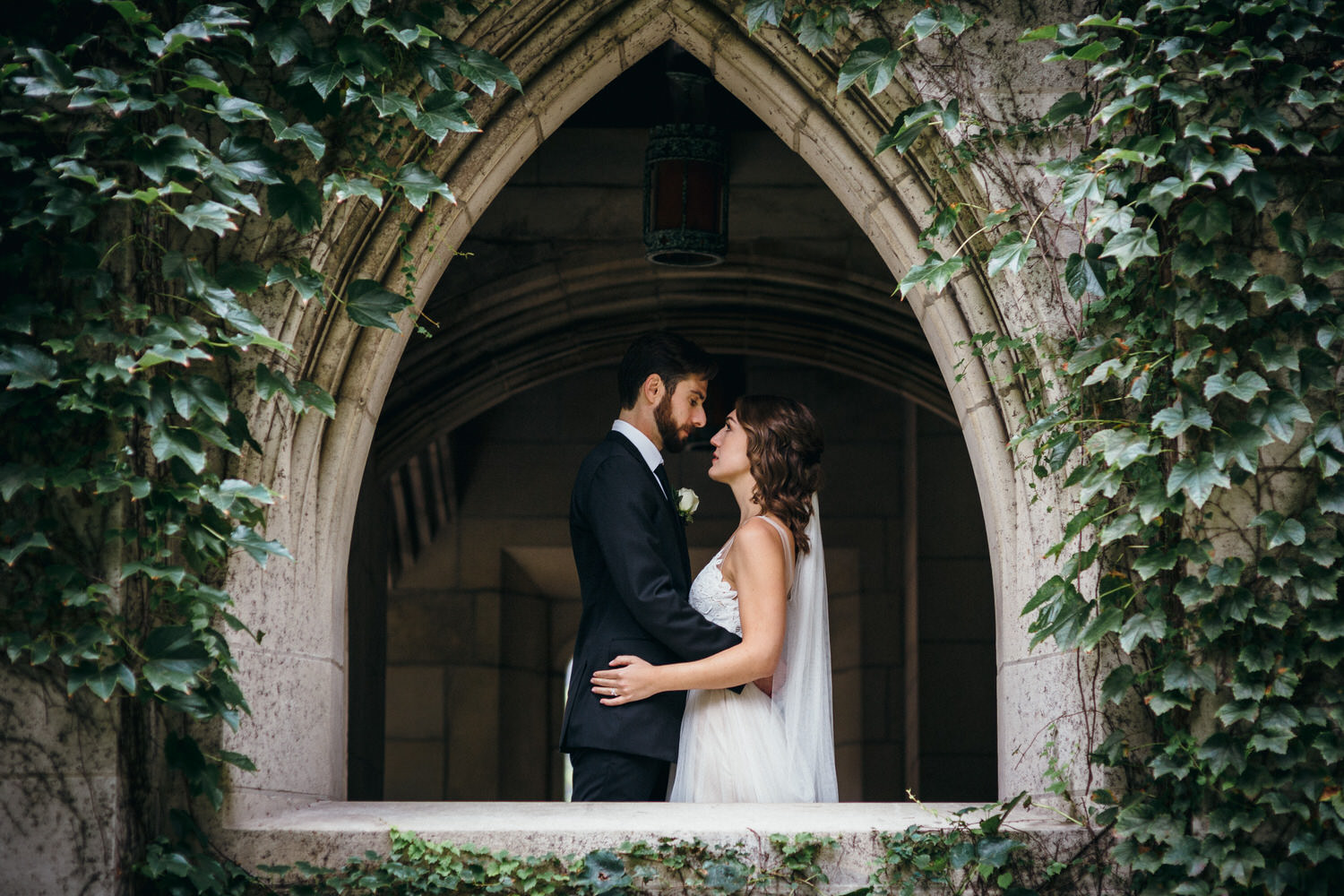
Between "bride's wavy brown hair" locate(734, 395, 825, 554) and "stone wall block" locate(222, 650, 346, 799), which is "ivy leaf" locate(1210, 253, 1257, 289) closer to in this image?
"bride's wavy brown hair" locate(734, 395, 825, 554)

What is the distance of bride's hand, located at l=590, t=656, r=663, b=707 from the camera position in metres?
2.91

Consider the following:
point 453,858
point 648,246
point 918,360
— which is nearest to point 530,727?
point 918,360

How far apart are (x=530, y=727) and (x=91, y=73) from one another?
648 centimetres

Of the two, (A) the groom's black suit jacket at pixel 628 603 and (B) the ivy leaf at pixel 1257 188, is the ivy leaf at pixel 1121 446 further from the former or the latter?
(A) the groom's black suit jacket at pixel 628 603

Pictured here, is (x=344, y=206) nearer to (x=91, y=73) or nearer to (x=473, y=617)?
(x=91, y=73)

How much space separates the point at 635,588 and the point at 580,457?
16.2ft

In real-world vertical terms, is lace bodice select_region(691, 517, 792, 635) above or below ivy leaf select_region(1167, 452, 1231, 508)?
below

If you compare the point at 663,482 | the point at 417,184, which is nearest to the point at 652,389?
the point at 663,482

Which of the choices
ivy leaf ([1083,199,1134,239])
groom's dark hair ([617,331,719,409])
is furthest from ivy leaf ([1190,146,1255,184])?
groom's dark hair ([617,331,719,409])

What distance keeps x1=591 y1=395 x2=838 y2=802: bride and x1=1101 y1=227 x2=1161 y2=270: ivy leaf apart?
913 mm

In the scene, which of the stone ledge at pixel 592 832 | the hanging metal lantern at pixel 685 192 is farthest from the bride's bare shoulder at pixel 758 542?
the hanging metal lantern at pixel 685 192

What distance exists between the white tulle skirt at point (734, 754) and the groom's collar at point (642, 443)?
49cm

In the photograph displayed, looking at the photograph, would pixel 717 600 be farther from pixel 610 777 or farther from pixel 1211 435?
pixel 1211 435

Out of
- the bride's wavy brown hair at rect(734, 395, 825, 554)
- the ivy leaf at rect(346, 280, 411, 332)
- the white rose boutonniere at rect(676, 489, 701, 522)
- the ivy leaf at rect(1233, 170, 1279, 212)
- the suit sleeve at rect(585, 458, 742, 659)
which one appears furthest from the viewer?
the white rose boutonniere at rect(676, 489, 701, 522)
